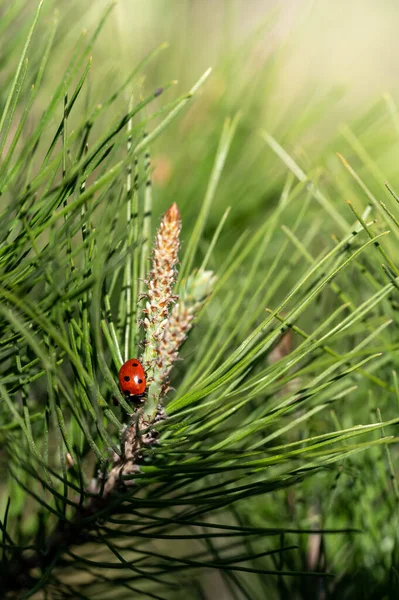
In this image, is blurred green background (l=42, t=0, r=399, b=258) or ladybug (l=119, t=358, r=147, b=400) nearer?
ladybug (l=119, t=358, r=147, b=400)

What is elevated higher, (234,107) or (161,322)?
(234,107)

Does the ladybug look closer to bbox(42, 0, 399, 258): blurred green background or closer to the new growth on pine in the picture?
the new growth on pine

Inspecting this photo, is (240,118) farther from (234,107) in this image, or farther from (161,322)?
(161,322)

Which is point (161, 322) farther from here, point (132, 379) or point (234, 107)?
point (234, 107)

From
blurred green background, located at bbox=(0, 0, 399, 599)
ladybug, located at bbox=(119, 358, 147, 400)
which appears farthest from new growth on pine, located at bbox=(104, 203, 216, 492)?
blurred green background, located at bbox=(0, 0, 399, 599)

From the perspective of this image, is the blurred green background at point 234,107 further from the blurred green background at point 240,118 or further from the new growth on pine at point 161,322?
the new growth on pine at point 161,322

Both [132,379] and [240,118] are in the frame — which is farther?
[240,118]

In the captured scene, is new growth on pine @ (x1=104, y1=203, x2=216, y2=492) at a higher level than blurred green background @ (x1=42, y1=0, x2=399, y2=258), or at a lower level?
lower

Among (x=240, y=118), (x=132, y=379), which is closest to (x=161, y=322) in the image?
(x=132, y=379)

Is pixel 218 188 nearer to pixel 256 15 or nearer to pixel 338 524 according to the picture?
pixel 338 524
